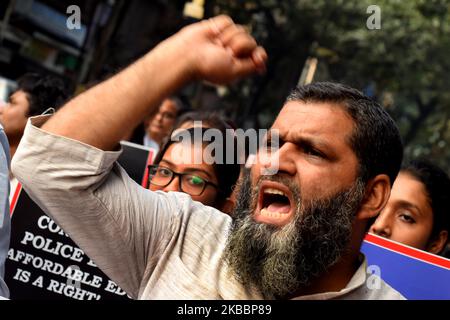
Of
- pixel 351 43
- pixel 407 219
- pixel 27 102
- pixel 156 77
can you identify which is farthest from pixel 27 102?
pixel 351 43

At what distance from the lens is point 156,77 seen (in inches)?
63.6

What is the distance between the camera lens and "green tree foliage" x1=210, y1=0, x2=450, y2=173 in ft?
57.7

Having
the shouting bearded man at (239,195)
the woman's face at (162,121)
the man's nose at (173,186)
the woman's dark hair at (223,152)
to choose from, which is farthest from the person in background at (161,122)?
the shouting bearded man at (239,195)

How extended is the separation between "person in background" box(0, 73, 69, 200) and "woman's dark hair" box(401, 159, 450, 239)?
7.40 ft

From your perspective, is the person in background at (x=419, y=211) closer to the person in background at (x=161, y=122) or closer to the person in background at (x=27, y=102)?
the person in background at (x=27, y=102)

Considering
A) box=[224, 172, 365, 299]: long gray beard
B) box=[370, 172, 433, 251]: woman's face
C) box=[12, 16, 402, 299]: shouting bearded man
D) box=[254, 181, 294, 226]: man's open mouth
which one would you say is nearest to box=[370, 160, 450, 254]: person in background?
box=[370, 172, 433, 251]: woman's face

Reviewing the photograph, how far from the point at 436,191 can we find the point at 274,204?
Result: 78.2 inches

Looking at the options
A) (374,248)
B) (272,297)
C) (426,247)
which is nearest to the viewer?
(272,297)

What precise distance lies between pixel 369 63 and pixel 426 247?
16.1 m

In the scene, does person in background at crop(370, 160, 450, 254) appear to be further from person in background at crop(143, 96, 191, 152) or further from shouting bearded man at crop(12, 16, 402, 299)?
person in background at crop(143, 96, 191, 152)

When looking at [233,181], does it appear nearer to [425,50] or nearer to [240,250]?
[240,250]

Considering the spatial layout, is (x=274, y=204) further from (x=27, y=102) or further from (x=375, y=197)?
(x=27, y=102)

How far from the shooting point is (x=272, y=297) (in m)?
1.86
